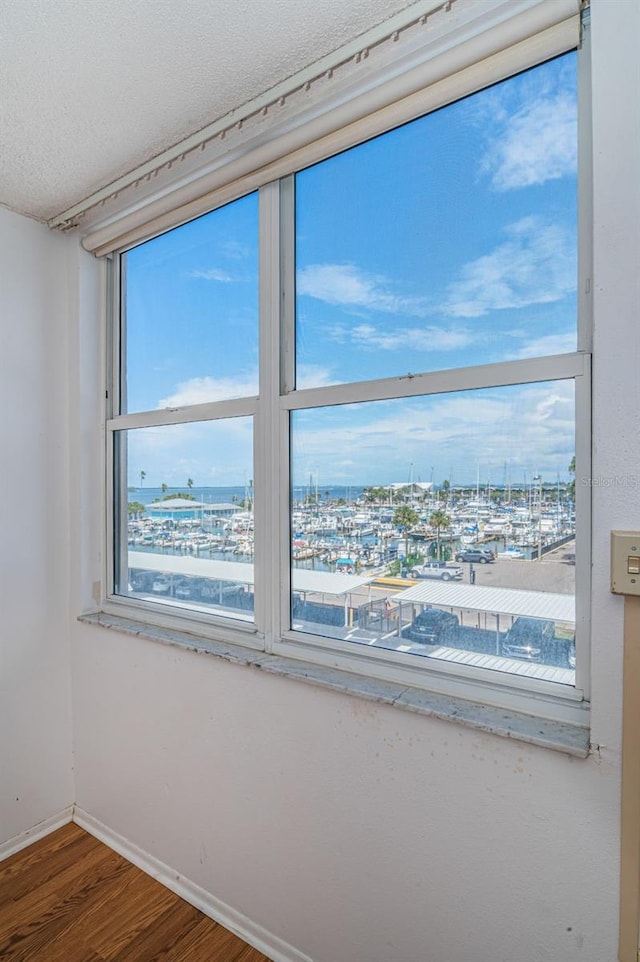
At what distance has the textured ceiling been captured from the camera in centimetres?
108

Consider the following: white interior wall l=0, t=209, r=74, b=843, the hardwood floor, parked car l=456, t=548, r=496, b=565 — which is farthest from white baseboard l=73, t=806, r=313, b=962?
parked car l=456, t=548, r=496, b=565

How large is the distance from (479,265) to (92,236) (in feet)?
4.98

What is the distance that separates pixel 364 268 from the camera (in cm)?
137

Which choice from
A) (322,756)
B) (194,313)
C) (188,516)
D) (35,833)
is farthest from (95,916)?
(194,313)

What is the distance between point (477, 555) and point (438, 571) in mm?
108

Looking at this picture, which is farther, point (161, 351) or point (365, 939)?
point (161, 351)

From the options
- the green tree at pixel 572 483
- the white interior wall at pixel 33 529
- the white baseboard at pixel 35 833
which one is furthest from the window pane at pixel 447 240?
the white baseboard at pixel 35 833

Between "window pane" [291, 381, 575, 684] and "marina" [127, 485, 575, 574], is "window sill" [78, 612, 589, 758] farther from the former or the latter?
"marina" [127, 485, 575, 574]

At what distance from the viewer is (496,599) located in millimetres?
1174

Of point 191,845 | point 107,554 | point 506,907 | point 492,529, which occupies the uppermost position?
point 492,529

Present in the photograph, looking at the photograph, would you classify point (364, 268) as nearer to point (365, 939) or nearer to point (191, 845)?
point (365, 939)

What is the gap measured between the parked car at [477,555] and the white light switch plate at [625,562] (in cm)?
29

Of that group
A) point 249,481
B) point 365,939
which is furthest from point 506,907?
point 249,481

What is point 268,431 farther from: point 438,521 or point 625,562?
point 625,562
